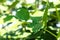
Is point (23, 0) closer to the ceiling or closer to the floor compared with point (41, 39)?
closer to the ceiling

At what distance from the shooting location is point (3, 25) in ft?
1.97

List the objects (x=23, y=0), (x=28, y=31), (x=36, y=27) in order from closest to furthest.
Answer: (x=36, y=27) < (x=28, y=31) < (x=23, y=0)

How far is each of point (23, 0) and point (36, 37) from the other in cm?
43

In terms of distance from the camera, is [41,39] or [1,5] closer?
[41,39]

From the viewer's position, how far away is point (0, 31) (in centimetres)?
56

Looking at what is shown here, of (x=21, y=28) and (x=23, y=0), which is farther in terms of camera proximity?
(x=23, y=0)

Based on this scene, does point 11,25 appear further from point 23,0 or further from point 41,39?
point 23,0

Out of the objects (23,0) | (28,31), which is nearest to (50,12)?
(28,31)

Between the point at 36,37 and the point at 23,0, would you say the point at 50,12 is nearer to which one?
the point at 36,37

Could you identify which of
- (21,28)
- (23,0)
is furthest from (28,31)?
(23,0)

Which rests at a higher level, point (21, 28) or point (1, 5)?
point (1, 5)

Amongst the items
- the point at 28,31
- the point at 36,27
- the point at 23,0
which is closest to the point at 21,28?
the point at 28,31

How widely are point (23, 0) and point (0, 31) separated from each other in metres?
0.33

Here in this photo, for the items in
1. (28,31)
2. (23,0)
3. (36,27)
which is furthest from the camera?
(23,0)
